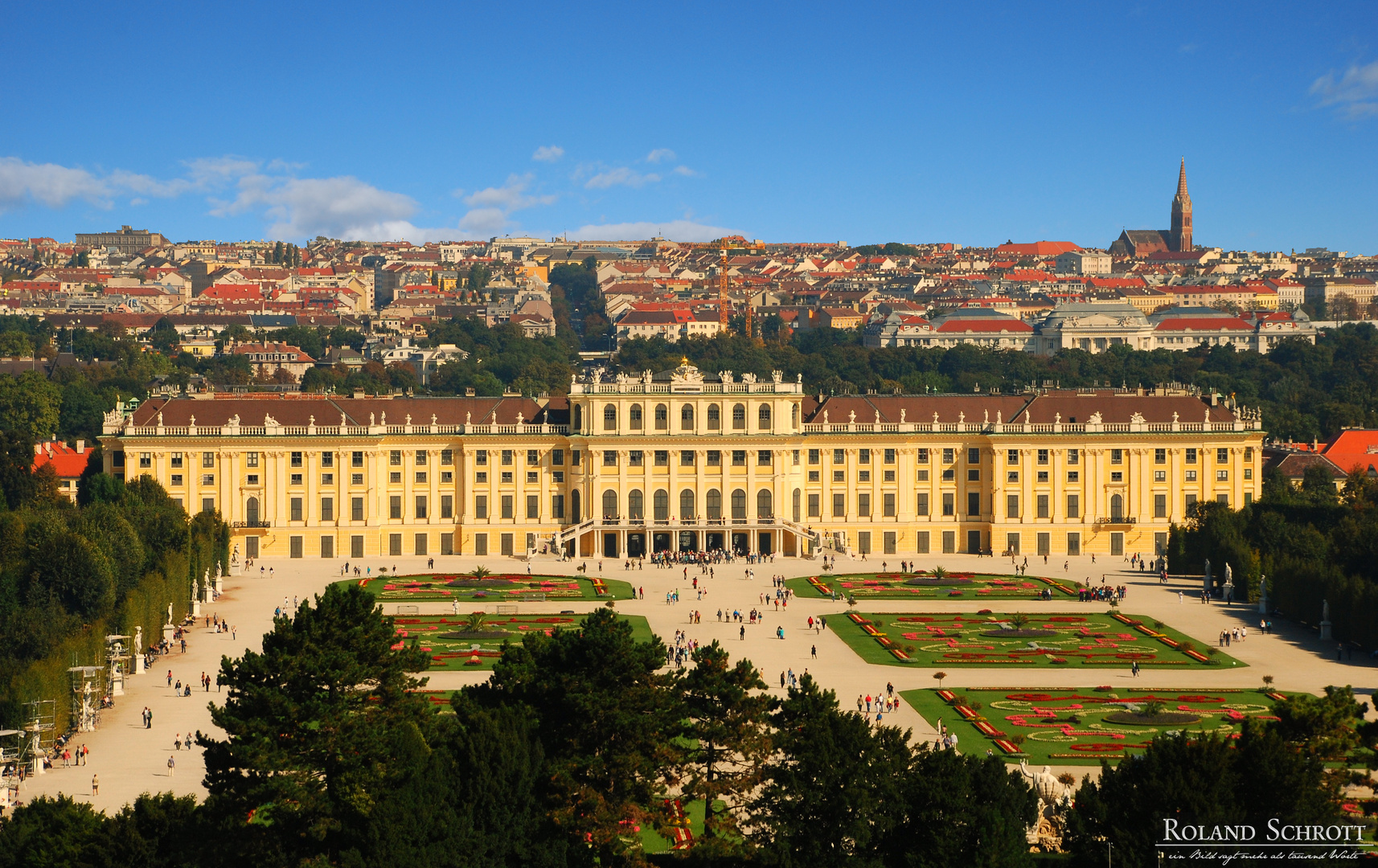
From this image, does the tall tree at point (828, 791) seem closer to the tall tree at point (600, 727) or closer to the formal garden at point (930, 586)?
the tall tree at point (600, 727)

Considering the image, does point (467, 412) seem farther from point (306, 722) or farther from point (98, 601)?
point (306, 722)

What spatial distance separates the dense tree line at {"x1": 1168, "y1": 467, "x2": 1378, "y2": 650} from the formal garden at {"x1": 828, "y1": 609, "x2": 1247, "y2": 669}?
5.50 meters

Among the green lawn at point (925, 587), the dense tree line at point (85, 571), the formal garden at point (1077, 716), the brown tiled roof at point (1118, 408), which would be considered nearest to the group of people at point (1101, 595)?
the green lawn at point (925, 587)

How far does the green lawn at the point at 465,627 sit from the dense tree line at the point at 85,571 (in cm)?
1013

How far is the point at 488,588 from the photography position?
90.3 m

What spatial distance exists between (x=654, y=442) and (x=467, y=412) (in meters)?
10.8

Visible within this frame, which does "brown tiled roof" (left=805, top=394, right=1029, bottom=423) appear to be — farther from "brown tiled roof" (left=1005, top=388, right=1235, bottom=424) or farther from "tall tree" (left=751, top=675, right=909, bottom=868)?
"tall tree" (left=751, top=675, right=909, bottom=868)

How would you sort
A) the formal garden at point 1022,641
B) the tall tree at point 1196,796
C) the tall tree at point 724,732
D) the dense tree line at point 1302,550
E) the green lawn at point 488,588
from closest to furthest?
the tall tree at point 1196,796 < the tall tree at point 724,732 < the formal garden at point 1022,641 < the dense tree line at point 1302,550 < the green lawn at point 488,588

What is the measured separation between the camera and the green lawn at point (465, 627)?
7044 cm

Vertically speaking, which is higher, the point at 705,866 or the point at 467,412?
the point at 467,412

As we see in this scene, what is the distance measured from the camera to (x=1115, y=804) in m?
40.9

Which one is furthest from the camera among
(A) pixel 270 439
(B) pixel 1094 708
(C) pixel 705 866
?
(A) pixel 270 439

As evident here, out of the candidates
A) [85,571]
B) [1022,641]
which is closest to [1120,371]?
[1022,641]

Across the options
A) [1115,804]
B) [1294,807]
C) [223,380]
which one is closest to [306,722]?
[1115,804]
